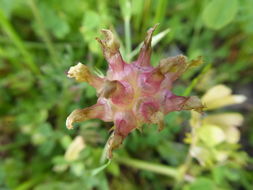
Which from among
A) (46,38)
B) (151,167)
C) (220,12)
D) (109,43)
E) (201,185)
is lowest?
(201,185)

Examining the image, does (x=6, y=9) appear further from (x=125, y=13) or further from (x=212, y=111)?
(x=212, y=111)

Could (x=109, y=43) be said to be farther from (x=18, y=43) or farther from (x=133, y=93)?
(x=18, y=43)

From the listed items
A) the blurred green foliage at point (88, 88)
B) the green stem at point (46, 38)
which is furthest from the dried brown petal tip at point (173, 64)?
the green stem at point (46, 38)

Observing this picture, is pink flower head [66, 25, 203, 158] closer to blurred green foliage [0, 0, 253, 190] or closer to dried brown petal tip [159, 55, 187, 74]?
dried brown petal tip [159, 55, 187, 74]

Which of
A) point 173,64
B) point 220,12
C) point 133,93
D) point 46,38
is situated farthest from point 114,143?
point 46,38

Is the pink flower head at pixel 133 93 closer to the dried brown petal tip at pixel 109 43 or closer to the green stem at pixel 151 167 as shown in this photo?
the dried brown petal tip at pixel 109 43

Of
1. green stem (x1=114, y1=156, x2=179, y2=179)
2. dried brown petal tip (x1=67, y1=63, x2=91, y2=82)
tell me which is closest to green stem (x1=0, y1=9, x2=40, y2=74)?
green stem (x1=114, y1=156, x2=179, y2=179)

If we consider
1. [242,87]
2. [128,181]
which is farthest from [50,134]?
[242,87]
